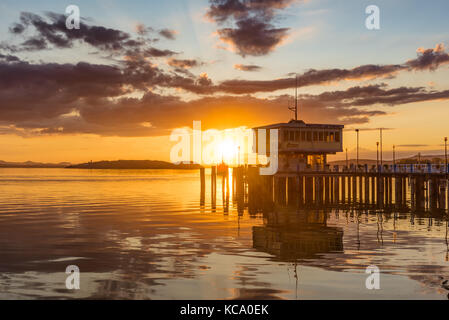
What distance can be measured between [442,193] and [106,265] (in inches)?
1565

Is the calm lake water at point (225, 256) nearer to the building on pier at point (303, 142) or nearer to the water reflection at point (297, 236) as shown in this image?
the water reflection at point (297, 236)

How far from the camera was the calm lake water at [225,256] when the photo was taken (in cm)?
1675

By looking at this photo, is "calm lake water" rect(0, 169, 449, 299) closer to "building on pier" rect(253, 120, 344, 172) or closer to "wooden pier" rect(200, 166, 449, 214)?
"wooden pier" rect(200, 166, 449, 214)

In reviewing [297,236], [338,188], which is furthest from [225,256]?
[338,188]

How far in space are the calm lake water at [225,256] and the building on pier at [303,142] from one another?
2389 centimetres

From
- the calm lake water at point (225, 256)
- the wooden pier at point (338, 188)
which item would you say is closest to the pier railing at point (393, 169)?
the wooden pier at point (338, 188)

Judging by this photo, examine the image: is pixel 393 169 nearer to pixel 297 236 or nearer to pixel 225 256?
pixel 297 236

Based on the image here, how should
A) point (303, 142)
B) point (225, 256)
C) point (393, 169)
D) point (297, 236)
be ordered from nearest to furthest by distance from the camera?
point (225, 256) < point (297, 236) < point (393, 169) < point (303, 142)

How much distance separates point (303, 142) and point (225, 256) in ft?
144

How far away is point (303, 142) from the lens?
64875 mm

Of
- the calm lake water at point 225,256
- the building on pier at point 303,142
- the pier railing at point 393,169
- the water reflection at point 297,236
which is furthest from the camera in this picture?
the building on pier at point 303,142

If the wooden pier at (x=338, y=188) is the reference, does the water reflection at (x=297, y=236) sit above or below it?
below

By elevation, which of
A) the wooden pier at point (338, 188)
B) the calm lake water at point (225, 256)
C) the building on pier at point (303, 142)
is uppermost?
the building on pier at point (303, 142)
